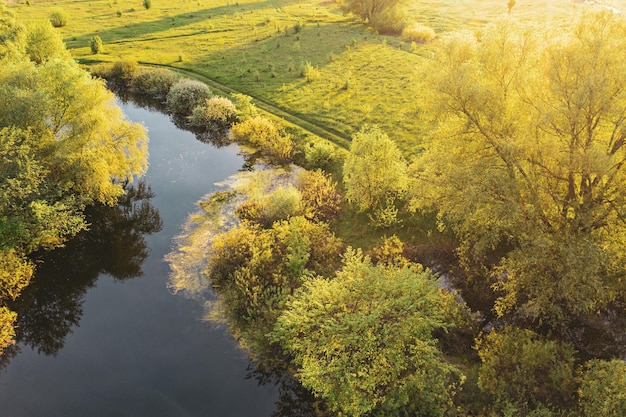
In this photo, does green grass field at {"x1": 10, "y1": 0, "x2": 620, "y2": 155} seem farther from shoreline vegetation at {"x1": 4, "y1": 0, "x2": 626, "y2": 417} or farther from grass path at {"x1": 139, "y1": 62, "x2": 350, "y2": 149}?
shoreline vegetation at {"x1": 4, "y1": 0, "x2": 626, "y2": 417}

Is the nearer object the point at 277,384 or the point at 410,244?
the point at 277,384

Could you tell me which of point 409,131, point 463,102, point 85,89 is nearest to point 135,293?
point 85,89

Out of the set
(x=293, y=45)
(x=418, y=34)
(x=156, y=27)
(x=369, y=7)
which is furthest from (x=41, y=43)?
(x=369, y=7)

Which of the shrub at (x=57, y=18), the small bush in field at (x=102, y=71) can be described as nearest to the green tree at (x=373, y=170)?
the small bush in field at (x=102, y=71)

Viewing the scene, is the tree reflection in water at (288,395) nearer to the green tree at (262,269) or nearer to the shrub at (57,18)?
the green tree at (262,269)

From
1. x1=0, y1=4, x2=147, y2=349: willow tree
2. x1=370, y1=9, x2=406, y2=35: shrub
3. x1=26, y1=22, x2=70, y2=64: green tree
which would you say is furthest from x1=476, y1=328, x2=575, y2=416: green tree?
x1=370, y1=9, x2=406, y2=35: shrub

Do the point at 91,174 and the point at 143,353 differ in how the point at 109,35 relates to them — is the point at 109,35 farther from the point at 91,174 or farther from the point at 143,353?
the point at 143,353
